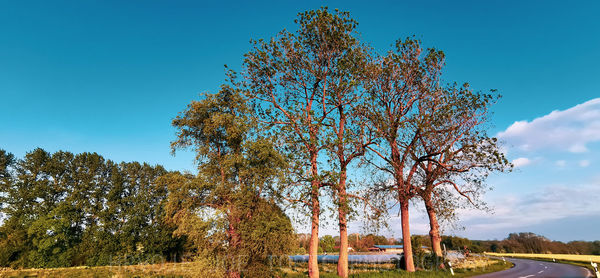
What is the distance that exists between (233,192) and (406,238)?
15.1 meters

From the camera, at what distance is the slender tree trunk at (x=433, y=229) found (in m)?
26.4

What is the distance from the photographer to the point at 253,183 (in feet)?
57.1

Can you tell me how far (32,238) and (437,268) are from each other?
47597 mm

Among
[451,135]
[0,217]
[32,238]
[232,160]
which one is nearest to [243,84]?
[232,160]

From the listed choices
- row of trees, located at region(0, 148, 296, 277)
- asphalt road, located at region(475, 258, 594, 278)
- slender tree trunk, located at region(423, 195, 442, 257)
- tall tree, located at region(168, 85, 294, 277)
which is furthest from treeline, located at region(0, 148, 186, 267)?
asphalt road, located at region(475, 258, 594, 278)

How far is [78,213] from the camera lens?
141 feet

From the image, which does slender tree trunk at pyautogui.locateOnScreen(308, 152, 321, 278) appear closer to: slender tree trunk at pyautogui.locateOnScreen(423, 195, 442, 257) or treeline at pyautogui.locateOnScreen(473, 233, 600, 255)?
slender tree trunk at pyautogui.locateOnScreen(423, 195, 442, 257)

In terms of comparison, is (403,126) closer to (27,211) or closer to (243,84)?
(243,84)

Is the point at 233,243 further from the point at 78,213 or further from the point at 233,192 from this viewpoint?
the point at 78,213

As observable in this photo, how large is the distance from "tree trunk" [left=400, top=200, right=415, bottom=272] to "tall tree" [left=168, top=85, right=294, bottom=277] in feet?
37.3

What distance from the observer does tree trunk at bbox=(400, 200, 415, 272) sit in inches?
902

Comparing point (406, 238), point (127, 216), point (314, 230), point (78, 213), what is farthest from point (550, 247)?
point (78, 213)

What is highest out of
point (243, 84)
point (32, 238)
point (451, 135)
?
point (243, 84)

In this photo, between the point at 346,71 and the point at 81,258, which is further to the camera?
the point at 81,258
